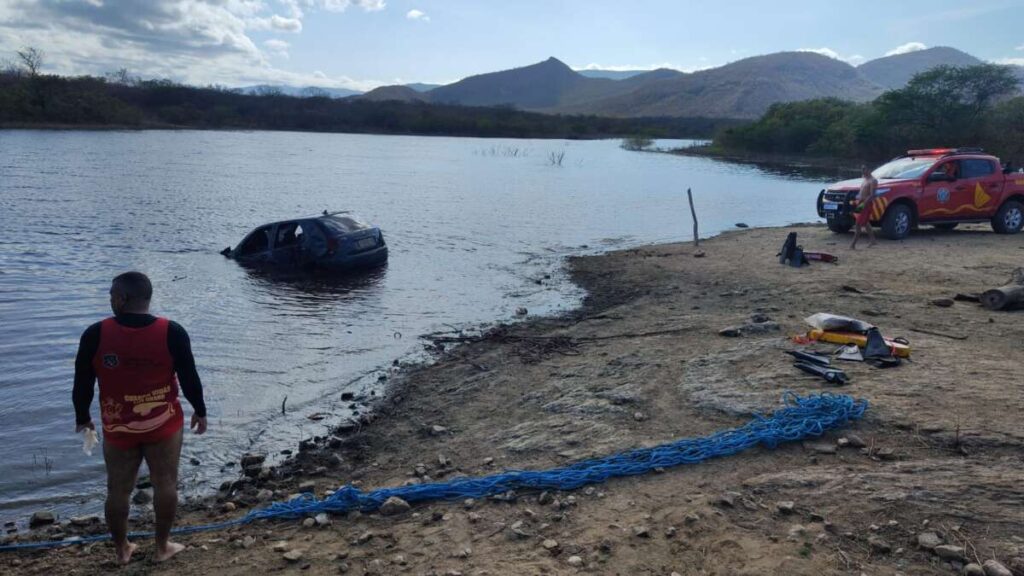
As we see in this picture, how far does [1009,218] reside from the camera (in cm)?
1833

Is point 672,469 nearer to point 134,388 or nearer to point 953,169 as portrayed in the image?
point 134,388

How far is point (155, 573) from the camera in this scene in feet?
15.4

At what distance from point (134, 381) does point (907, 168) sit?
1845cm

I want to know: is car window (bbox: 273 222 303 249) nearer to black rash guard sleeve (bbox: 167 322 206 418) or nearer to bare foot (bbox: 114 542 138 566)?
bare foot (bbox: 114 542 138 566)

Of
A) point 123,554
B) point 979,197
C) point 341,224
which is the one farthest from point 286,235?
point 979,197

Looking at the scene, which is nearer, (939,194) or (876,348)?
(876,348)

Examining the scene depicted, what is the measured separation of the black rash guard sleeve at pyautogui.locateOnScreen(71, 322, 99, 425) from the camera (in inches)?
169

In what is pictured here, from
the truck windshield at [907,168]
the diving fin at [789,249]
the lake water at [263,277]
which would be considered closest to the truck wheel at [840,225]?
the truck windshield at [907,168]

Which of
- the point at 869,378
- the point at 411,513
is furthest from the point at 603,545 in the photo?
the point at 869,378

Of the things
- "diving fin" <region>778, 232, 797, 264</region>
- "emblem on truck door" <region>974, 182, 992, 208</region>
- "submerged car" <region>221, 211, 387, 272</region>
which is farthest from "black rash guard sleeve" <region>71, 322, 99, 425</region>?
"emblem on truck door" <region>974, 182, 992, 208</region>

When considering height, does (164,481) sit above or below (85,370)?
below

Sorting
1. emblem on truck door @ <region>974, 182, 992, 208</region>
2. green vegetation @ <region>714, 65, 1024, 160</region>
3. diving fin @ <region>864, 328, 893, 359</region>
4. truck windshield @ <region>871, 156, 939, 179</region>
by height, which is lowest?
diving fin @ <region>864, 328, 893, 359</region>

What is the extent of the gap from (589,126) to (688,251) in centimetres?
11278

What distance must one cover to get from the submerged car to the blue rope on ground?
36.6 ft
